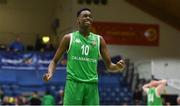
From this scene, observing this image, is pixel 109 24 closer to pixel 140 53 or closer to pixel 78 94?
Answer: pixel 140 53

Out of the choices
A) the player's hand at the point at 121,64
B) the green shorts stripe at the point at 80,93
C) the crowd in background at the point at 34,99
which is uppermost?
the player's hand at the point at 121,64

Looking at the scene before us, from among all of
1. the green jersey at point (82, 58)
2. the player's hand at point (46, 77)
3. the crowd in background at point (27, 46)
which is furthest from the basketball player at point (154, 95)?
the crowd in background at point (27, 46)

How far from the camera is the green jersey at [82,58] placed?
5625mm

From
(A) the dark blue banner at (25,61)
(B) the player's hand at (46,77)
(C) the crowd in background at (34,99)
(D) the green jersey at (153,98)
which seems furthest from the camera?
(A) the dark blue banner at (25,61)

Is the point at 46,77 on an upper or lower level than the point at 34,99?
upper

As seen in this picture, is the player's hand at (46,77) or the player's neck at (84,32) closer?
the player's hand at (46,77)

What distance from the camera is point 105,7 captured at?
2833cm

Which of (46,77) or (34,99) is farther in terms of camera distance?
(34,99)

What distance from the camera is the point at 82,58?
222 inches

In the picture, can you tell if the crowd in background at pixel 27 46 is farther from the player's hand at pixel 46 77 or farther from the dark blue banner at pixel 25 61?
the player's hand at pixel 46 77

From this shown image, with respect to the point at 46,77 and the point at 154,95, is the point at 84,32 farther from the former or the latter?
the point at 154,95

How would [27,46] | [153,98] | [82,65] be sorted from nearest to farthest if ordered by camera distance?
[82,65] < [153,98] < [27,46]

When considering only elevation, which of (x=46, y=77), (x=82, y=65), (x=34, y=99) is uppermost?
(x=82, y=65)

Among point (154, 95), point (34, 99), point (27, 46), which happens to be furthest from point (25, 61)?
point (154, 95)
